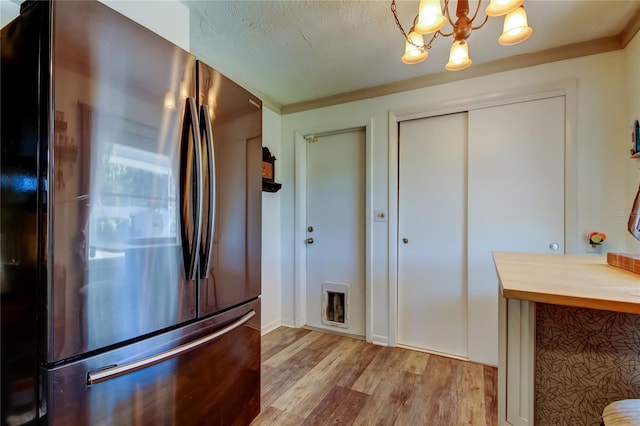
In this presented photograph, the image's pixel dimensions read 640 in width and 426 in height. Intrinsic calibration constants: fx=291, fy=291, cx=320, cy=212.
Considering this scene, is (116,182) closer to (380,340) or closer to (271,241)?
(271,241)

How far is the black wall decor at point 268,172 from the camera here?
288cm

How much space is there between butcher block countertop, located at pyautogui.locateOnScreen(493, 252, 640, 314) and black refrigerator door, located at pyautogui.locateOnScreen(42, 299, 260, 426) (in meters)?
1.16

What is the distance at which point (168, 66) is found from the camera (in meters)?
1.11

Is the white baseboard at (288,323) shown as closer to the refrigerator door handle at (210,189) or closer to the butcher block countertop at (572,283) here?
the refrigerator door handle at (210,189)

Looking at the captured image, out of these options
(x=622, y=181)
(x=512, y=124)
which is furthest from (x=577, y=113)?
(x=622, y=181)

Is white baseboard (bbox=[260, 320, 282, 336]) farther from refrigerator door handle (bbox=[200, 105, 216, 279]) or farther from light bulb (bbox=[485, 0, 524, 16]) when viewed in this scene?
light bulb (bbox=[485, 0, 524, 16])

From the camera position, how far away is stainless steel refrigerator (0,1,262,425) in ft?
2.72

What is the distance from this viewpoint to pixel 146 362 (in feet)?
3.31

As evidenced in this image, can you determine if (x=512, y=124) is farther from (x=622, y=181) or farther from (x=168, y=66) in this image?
(x=168, y=66)

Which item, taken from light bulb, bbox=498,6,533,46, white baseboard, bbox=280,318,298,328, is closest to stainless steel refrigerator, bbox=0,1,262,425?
light bulb, bbox=498,6,533,46

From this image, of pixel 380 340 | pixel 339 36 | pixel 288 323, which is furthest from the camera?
pixel 288 323

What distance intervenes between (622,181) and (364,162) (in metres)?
1.85

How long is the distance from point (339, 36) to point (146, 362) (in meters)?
2.06

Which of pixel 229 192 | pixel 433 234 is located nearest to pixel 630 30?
pixel 433 234
